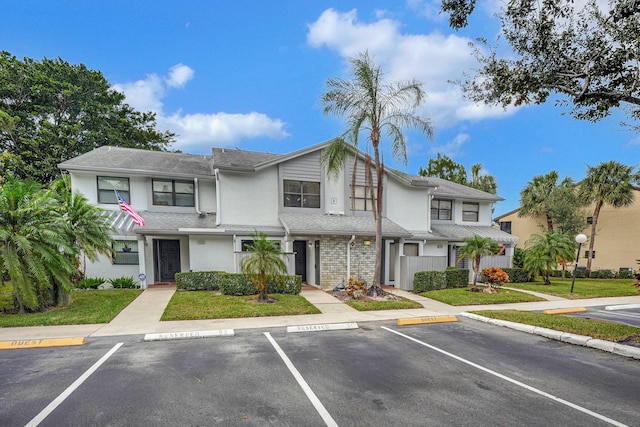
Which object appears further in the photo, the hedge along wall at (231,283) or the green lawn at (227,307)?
the hedge along wall at (231,283)

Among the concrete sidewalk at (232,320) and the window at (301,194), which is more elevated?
the window at (301,194)

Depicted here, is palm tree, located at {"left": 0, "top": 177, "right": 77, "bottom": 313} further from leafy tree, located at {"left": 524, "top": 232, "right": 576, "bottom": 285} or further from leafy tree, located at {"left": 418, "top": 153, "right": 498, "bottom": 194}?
leafy tree, located at {"left": 418, "top": 153, "right": 498, "bottom": 194}

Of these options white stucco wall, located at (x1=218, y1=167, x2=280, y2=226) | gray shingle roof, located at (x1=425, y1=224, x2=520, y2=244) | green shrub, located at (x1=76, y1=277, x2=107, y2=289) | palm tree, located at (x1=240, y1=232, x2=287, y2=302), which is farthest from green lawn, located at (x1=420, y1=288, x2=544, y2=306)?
green shrub, located at (x1=76, y1=277, x2=107, y2=289)

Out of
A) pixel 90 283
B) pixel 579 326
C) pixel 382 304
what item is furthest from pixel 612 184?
pixel 90 283

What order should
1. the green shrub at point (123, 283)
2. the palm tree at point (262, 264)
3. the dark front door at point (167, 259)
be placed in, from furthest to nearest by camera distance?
the dark front door at point (167, 259) → the green shrub at point (123, 283) → the palm tree at point (262, 264)

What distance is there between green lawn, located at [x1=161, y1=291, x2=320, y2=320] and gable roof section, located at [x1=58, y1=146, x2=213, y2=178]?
7.75 meters

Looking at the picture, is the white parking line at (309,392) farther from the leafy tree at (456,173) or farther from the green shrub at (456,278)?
the leafy tree at (456,173)

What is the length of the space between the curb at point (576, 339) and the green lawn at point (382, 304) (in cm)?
271

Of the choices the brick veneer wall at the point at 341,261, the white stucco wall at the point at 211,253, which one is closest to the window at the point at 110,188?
the white stucco wall at the point at 211,253

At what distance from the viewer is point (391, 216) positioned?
18156mm

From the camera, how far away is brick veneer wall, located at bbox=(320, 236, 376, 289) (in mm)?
15086

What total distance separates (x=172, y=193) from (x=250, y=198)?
507cm

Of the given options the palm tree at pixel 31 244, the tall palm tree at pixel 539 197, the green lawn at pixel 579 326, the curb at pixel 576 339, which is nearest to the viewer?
the curb at pixel 576 339

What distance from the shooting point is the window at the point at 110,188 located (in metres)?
16.1
